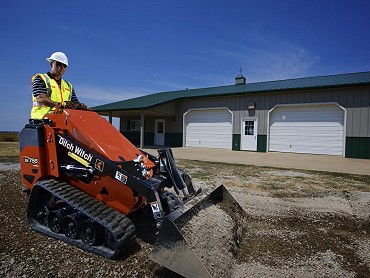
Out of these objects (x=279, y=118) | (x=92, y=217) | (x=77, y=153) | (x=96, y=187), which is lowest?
(x=92, y=217)

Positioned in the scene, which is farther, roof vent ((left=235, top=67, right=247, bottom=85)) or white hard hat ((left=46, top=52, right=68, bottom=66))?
roof vent ((left=235, top=67, right=247, bottom=85))

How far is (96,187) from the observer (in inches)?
110

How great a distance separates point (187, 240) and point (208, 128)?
49.4 ft

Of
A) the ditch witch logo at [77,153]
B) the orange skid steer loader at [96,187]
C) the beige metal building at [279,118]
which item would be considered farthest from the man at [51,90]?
the beige metal building at [279,118]

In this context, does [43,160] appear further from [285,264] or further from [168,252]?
[285,264]

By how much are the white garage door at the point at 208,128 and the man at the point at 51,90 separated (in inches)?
538

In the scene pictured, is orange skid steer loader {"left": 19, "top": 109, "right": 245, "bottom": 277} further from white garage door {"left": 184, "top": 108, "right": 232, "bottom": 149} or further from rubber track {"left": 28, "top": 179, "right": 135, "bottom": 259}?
white garage door {"left": 184, "top": 108, "right": 232, "bottom": 149}

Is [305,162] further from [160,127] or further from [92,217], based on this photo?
[160,127]

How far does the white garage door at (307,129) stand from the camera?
13.0 m

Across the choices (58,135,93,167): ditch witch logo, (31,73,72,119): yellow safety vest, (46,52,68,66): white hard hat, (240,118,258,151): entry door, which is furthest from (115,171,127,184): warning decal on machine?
(240,118,258,151): entry door

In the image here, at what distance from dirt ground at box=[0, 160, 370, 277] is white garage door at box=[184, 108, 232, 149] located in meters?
12.1

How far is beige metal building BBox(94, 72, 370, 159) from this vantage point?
12492 mm

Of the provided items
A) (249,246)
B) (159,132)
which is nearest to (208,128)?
(159,132)

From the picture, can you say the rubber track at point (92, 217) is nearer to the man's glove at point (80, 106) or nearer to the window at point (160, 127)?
the man's glove at point (80, 106)
